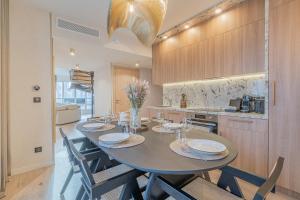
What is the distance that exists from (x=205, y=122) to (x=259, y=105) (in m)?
0.83

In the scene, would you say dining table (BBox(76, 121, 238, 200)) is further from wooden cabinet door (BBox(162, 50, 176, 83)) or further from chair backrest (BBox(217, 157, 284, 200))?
wooden cabinet door (BBox(162, 50, 176, 83))

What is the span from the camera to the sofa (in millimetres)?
5989

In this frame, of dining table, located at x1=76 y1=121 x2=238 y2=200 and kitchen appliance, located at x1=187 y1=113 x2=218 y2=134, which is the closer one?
dining table, located at x1=76 y1=121 x2=238 y2=200

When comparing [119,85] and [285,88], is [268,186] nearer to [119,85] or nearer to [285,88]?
[285,88]

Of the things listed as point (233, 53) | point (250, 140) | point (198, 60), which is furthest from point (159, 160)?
point (198, 60)

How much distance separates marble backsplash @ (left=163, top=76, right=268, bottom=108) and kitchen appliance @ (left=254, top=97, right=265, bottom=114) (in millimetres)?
109

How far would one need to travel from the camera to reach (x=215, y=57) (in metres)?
2.74

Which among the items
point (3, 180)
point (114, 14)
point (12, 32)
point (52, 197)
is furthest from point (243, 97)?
point (12, 32)

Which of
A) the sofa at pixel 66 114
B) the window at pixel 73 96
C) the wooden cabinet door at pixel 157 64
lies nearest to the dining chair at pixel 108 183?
the wooden cabinet door at pixel 157 64

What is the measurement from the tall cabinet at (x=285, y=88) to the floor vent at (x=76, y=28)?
297 cm

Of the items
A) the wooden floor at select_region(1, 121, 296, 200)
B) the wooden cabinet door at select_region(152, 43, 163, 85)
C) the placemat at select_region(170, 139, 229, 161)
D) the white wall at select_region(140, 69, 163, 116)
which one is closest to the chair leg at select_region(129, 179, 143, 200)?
the placemat at select_region(170, 139, 229, 161)

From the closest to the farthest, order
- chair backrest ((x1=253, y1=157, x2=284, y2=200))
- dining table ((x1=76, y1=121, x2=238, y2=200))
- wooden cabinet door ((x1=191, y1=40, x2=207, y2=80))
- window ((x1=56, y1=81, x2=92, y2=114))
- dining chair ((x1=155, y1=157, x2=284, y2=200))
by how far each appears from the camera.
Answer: chair backrest ((x1=253, y1=157, x2=284, y2=200)), dining table ((x1=76, y1=121, x2=238, y2=200)), dining chair ((x1=155, y1=157, x2=284, y2=200)), wooden cabinet door ((x1=191, y1=40, x2=207, y2=80)), window ((x1=56, y1=81, x2=92, y2=114))

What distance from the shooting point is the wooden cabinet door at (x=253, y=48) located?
2.16 metres

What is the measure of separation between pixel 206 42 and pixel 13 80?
3362mm
